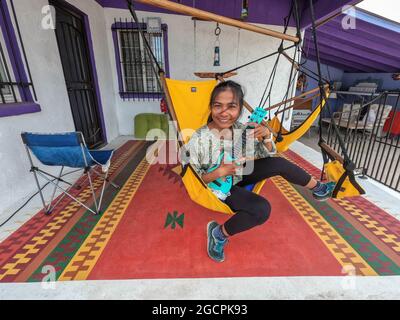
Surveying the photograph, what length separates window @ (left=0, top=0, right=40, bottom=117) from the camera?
1.65 meters

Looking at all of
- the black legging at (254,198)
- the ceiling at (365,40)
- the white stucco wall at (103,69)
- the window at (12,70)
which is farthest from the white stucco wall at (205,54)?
the black legging at (254,198)

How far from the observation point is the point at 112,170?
2496 millimetres

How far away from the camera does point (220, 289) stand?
3.57ft

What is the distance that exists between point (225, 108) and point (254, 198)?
532 mm

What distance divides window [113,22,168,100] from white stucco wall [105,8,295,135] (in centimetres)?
11

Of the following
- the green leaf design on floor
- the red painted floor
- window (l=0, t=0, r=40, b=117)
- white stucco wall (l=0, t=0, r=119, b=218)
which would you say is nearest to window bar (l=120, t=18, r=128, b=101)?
white stucco wall (l=0, t=0, r=119, b=218)

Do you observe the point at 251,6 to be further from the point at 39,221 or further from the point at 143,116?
the point at 39,221

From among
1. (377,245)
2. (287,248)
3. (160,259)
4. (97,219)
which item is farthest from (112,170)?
(377,245)

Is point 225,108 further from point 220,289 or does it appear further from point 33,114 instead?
point 33,114

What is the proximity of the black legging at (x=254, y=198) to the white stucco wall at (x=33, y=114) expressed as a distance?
1.73m

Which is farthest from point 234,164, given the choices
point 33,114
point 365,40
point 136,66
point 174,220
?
point 365,40
